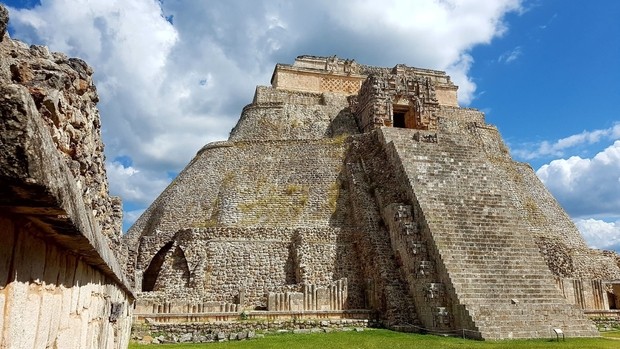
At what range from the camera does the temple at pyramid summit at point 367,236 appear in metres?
14.7

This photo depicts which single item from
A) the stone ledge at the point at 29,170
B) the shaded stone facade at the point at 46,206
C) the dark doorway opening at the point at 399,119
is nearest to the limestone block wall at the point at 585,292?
the dark doorway opening at the point at 399,119

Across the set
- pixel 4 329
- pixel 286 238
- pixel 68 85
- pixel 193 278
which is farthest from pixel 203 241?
pixel 4 329

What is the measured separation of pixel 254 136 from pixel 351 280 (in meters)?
11.1

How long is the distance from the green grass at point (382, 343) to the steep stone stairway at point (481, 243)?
0.98 metres

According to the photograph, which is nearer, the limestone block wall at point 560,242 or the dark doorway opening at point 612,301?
the dark doorway opening at point 612,301

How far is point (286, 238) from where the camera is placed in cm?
1941

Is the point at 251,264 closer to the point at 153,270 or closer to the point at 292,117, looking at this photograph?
the point at 153,270

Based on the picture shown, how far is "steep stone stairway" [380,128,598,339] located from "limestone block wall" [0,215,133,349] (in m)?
11.5

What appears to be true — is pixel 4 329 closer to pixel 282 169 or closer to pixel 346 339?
pixel 346 339

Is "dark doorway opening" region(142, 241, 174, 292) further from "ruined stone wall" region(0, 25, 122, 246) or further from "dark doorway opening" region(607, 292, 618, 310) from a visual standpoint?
"dark doorway opening" region(607, 292, 618, 310)

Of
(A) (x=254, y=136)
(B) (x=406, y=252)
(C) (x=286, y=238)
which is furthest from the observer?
(A) (x=254, y=136)

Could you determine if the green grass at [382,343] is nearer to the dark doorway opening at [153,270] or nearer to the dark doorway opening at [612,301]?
the dark doorway opening at [612,301]

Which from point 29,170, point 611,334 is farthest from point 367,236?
point 29,170

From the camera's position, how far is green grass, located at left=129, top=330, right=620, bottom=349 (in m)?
11.6
